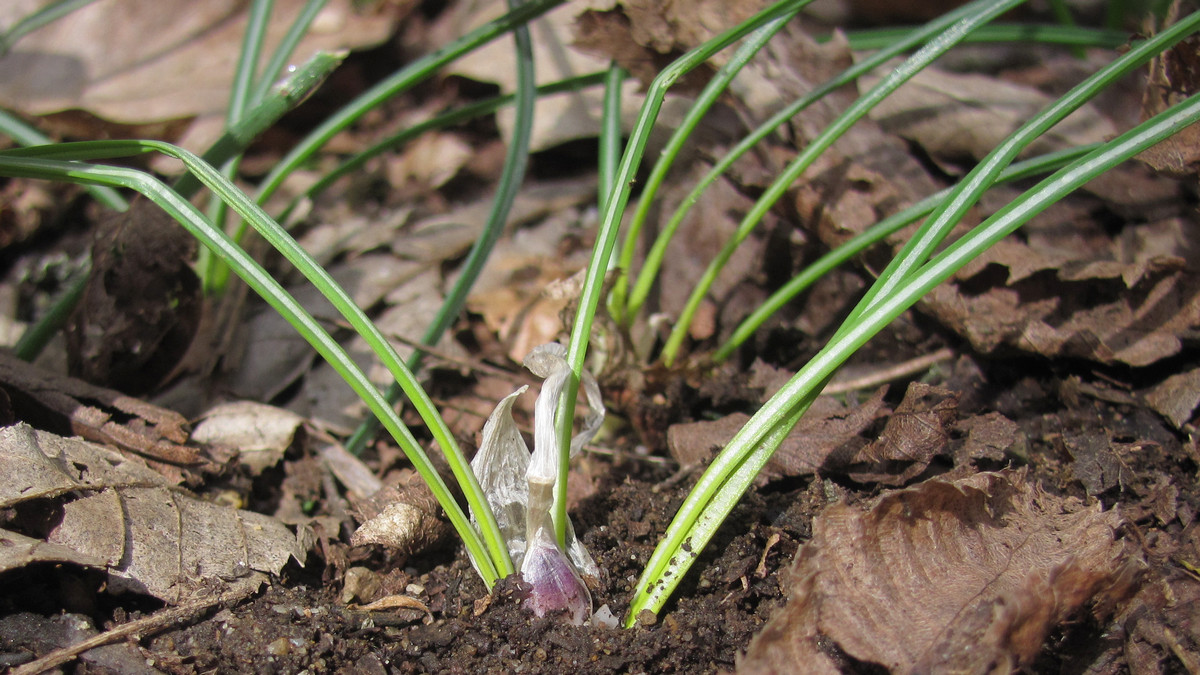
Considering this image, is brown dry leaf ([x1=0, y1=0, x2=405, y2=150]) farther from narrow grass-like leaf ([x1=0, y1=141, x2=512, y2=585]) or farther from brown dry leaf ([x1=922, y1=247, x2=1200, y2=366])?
brown dry leaf ([x1=922, y1=247, x2=1200, y2=366])

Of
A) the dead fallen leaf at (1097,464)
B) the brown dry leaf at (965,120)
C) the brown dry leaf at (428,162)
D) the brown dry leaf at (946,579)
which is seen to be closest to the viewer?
the brown dry leaf at (946,579)

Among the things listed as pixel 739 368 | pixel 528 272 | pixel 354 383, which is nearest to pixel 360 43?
pixel 528 272

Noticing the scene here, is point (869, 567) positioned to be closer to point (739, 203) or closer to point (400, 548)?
point (400, 548)

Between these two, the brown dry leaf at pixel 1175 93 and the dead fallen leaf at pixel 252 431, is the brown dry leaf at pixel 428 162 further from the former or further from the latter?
the brown dry leaf at pixel 1175 93

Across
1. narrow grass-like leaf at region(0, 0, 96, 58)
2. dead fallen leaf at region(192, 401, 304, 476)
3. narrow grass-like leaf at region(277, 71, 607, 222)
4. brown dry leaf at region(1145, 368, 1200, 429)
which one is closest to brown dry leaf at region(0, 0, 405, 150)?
narrow grass-like leaf at region(0, 0, 96, 58)

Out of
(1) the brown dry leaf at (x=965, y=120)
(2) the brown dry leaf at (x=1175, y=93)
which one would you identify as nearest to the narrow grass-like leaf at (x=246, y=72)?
(1) the brown dry leaf at (x=965, y=120)

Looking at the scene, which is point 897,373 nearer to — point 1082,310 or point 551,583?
point 1082,310
